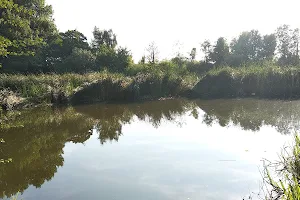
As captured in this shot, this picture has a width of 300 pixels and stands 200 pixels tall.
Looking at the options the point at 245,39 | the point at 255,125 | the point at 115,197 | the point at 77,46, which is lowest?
the point at 115,197

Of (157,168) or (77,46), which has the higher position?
(77,46)

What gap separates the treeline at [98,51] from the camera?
22.1 meters

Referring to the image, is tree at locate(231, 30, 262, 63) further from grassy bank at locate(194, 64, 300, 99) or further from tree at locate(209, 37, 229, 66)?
grassy bank at locate(194, 64, 300, 99)

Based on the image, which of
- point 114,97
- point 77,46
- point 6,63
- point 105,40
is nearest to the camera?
point 114,97

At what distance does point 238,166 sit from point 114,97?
1000 cm

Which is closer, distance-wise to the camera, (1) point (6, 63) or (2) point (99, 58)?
(1) point (6, 63)

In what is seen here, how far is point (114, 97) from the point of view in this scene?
13.9m

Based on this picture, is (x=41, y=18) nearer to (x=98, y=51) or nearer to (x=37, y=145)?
(x=98, y=51)

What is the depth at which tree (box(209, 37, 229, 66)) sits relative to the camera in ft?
103

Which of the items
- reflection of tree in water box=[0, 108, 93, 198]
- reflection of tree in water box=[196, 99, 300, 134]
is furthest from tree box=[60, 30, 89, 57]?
reflection of tree in water box=[196, 99, 300, 134]

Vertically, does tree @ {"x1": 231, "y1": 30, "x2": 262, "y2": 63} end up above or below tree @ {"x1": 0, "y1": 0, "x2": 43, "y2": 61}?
above

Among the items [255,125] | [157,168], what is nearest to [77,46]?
[255,125]

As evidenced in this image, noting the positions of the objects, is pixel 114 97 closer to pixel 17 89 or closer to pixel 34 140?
pixel 17 89

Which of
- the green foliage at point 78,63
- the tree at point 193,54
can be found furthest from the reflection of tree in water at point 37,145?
the tree at point 193,54
